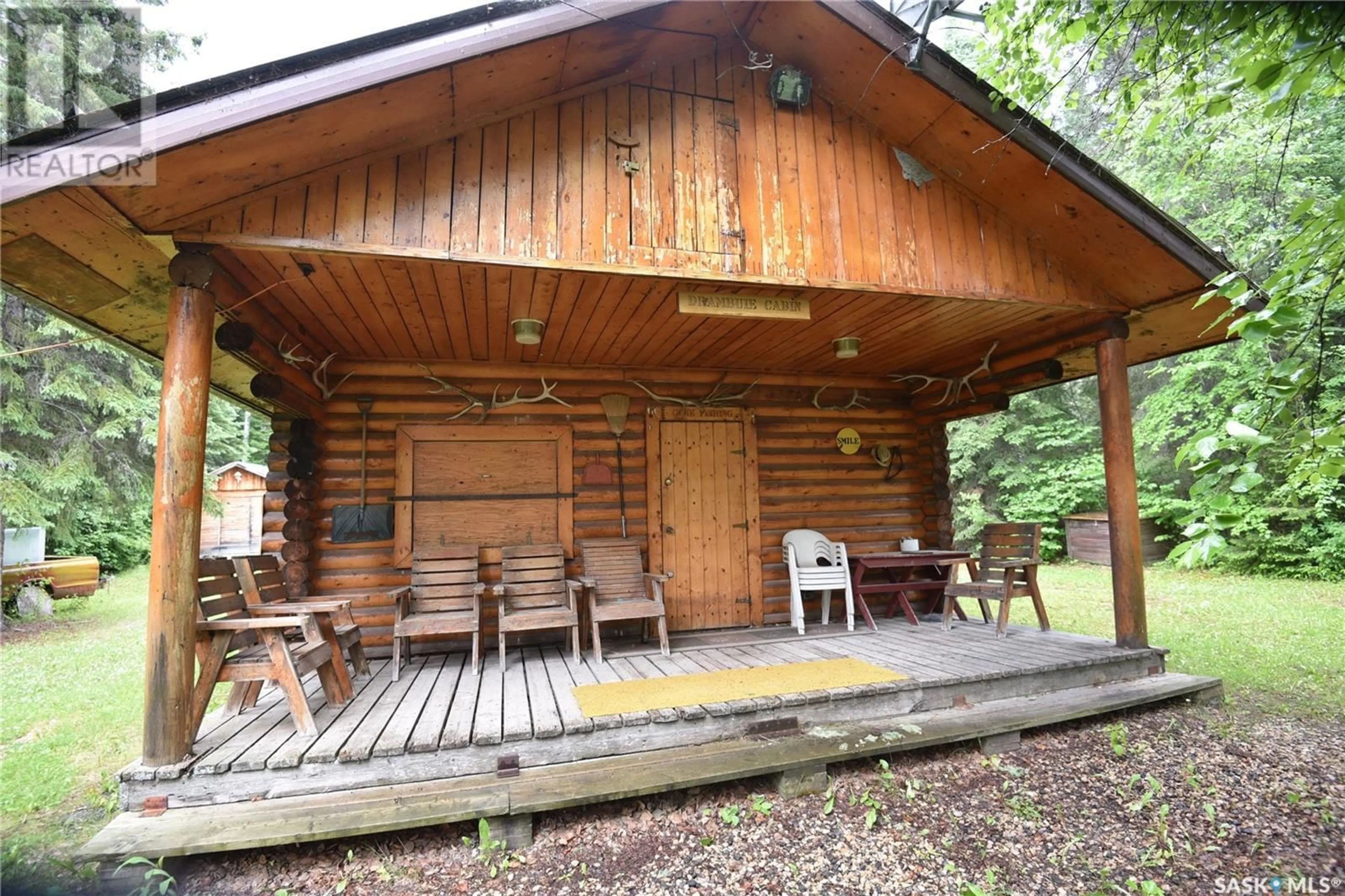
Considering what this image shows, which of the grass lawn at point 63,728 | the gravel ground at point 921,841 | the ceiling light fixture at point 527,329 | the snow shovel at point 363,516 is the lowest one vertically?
the grass lawn at point 63,728

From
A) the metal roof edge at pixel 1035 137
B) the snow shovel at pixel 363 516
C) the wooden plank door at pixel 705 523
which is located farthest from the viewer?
the wooden plank door at pixel 705 523

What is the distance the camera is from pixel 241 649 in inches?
129

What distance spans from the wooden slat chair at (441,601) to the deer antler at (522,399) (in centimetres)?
124

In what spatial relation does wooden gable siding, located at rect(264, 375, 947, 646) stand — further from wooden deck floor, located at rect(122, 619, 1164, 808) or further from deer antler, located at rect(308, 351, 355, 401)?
wooden deck floor, located at rect(122, 619, 1164, 808)

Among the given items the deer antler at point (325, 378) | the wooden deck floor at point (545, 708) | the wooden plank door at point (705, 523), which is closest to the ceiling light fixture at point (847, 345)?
the wooden plank door at point (705, 523)

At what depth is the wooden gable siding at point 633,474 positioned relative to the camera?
4961 millimetres

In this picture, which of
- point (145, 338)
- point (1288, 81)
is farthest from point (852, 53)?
point (145, 338)

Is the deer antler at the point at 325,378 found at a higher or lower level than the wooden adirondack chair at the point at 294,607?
higher

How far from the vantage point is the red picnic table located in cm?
549

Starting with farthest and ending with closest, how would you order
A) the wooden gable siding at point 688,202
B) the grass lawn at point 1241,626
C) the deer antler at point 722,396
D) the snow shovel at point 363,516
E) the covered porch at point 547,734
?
the deer antler at point 722,396 → the snow shovel at point 363,516 → the grass lawn at point 1241,626 → the wooden gable siding at point 688,202 → the covered porch at point 547,734

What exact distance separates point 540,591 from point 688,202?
305 centimetres

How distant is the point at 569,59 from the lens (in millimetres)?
3221

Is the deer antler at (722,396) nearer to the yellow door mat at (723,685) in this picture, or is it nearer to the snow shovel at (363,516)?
the yellow door mat at (723,685)

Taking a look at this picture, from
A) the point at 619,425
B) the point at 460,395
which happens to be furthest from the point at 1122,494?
the point at 460,395
